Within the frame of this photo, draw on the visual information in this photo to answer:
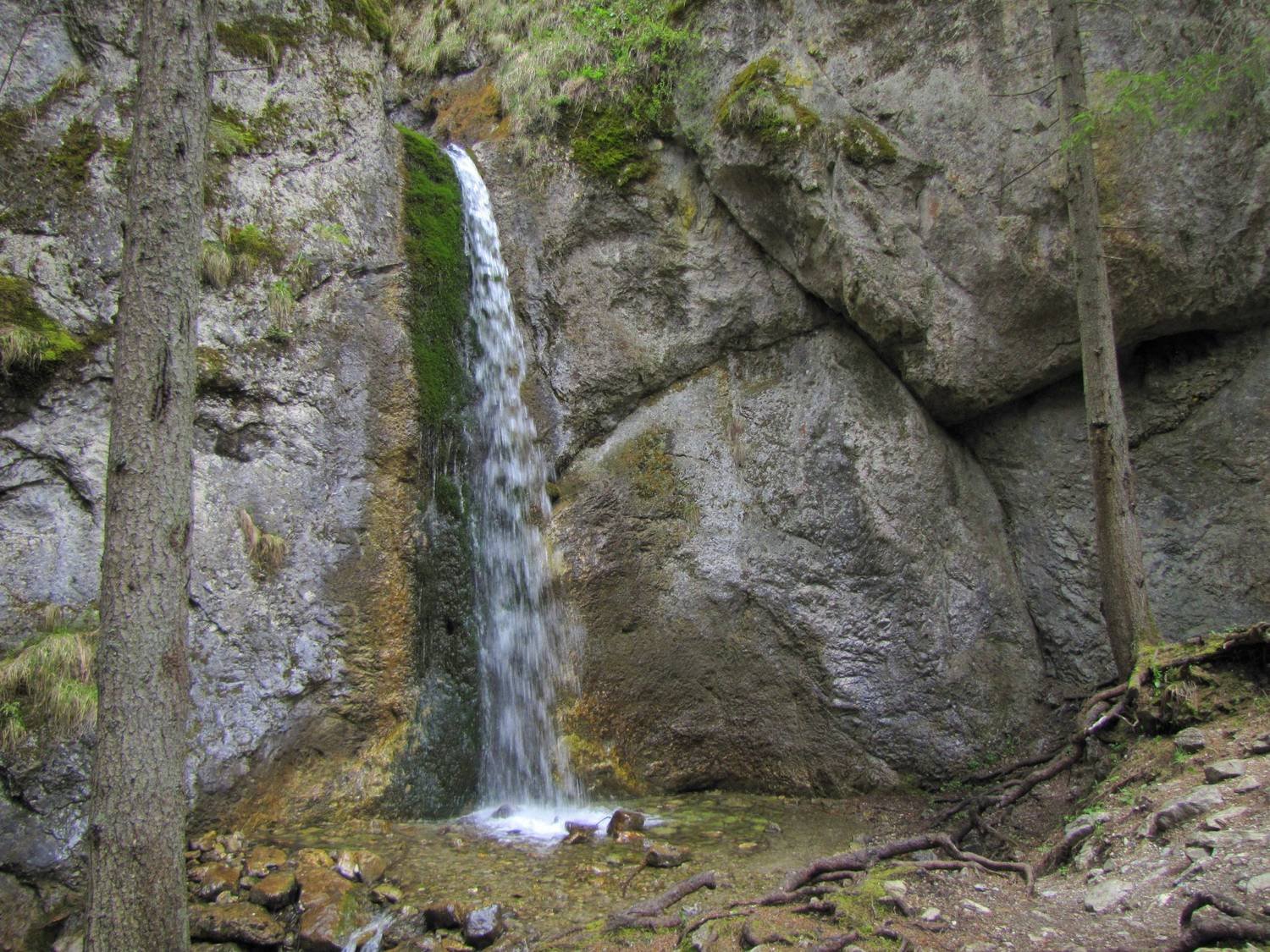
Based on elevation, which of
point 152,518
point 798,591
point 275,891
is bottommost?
point 275,891

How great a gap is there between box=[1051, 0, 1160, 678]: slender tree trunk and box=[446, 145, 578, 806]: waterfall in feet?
15.0

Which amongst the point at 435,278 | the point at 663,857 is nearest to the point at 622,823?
the point at 663,857

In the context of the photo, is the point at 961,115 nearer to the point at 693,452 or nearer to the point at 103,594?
the point at 693,452

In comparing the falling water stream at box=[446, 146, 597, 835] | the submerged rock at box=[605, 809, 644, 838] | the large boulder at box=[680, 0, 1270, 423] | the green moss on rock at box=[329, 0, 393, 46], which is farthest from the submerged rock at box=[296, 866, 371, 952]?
the green moss on rock at box=[329, 0, 393, 46]

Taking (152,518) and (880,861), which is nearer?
(152,518)

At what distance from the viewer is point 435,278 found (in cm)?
793

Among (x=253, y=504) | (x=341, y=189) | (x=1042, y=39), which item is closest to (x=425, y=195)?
(x=341, y=189)

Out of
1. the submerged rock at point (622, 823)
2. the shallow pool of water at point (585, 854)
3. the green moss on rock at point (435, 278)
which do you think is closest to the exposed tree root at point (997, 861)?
the shallow pool of water at point (585, 854)

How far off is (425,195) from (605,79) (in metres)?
2.41

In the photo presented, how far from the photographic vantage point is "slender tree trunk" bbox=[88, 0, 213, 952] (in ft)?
12.2

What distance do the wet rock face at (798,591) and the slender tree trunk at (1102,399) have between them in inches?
62.4

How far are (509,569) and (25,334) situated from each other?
4.08 meters

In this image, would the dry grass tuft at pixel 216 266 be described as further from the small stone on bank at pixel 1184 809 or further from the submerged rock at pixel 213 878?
the small stone on bank at pixel 1184 809

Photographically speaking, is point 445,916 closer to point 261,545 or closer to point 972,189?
point 261,545
